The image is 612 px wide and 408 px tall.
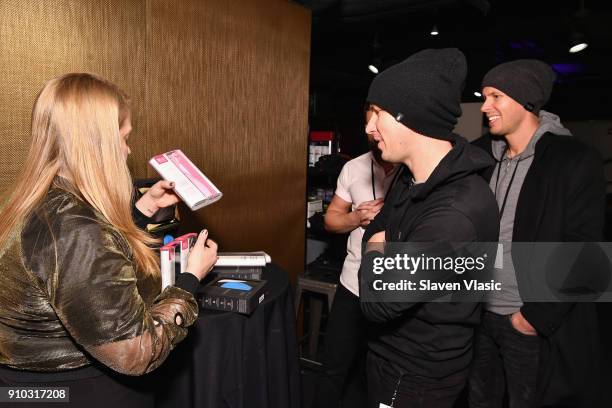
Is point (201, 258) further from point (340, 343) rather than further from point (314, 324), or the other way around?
point (314, 324)

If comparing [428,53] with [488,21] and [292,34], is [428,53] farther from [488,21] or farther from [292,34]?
[488,21]

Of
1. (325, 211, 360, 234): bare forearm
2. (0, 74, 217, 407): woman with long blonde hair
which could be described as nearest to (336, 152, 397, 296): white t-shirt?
(325, 211, 360, 234): bare forearm

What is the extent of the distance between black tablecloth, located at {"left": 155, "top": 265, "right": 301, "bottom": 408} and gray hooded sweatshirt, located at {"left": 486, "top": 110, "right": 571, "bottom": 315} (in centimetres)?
86

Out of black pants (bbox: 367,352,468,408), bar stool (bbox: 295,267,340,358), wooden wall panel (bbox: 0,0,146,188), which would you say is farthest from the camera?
bar stool (bbox: 295,267,340,358)

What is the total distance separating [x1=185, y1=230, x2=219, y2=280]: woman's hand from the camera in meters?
1.16

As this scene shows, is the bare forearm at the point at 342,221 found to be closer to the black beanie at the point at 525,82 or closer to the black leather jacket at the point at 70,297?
the black beanie at the point at 525,82

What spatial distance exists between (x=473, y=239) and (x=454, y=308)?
0.70 feet

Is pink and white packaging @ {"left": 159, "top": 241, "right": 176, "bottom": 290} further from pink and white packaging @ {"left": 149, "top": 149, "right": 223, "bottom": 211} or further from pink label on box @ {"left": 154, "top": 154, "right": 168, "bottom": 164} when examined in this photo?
pink label on box @ {"left": 154, "top": 154, "right": 168, "bottom": 164}

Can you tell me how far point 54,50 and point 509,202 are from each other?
1868 millimetres

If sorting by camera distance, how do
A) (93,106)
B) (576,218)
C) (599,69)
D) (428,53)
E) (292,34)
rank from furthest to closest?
(599,69) < (292,34) < (576,218) < (428,53) < (93,106)

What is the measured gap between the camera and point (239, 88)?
2.38 metres

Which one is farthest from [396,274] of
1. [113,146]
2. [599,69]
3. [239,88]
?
[599,69]

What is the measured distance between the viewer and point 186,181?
136cm

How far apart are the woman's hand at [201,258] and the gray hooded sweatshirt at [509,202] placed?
110 centimetres
